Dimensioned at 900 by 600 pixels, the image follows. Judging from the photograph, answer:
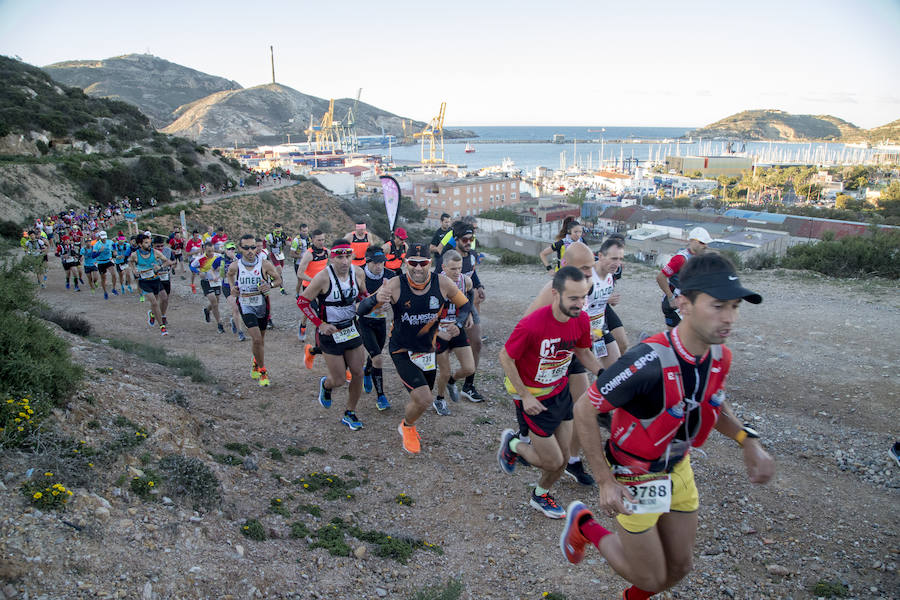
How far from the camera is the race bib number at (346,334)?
22.0ft

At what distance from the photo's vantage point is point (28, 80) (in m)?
51.4

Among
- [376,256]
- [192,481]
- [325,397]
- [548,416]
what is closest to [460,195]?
[376,256]

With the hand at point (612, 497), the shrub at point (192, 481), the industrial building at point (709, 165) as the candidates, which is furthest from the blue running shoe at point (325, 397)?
the industrial building at point (709, 165)

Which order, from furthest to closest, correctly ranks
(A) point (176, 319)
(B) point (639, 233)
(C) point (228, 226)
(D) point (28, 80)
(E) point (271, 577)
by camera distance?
(D) point (28, 80) → (B) point (639, 233) → (C) point (228, 226) → (A) point (176, 319) → (E) point (271, 577)

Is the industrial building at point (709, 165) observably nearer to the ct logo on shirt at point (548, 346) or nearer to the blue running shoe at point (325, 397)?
the blue running shoe at point (325, 397)

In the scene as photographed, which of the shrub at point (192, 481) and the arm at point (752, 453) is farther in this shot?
the shrub at point (192, 481)

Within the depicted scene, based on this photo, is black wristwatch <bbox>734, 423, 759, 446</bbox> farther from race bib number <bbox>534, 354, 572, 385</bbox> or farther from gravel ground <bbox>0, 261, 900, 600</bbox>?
race bib number <bbox>534, 354, 572, 385</bbox>

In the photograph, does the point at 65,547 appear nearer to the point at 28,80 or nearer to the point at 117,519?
the point at 117,519

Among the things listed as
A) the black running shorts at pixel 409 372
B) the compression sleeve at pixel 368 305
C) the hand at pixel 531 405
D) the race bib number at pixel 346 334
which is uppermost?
the compression sleeve at pixel 368 305

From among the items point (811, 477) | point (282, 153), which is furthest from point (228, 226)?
point (282, 153)

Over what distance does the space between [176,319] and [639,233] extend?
39.1 m

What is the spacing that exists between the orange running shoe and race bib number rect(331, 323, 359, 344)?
1.37 meters

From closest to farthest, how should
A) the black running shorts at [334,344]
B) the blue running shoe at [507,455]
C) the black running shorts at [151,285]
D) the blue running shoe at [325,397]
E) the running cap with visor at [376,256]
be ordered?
the blue running shoe at [507,455]
the black running shorts at [334,344]
the blue running shoe at [325,397]
the running cap with visor at [376,256]
the black running shorts at [151,285]

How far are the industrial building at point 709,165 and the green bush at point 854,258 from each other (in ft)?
407
